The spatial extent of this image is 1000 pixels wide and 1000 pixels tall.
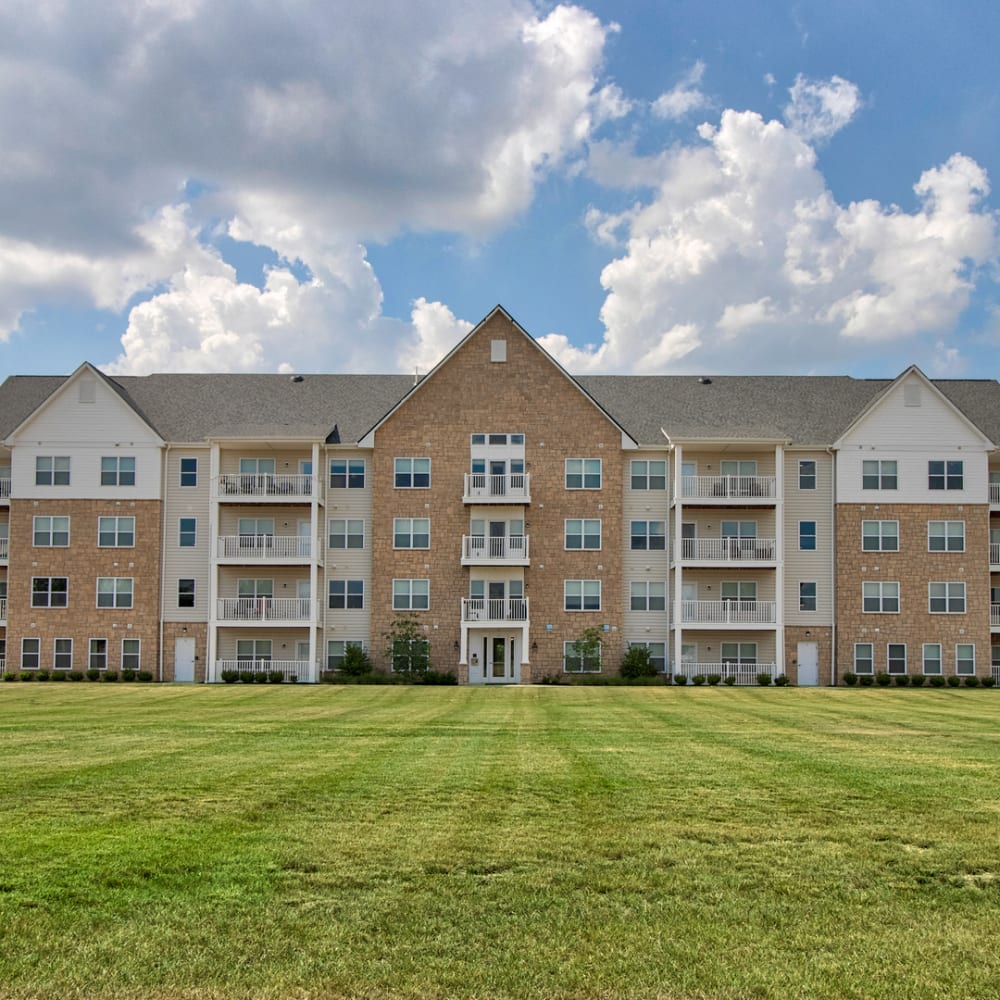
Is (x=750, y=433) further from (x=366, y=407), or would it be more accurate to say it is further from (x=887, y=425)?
(x=366, y=407)

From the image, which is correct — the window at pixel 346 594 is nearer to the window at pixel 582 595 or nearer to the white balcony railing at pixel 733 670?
the window at pixel 582 595

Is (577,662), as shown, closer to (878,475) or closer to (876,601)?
(876,601)

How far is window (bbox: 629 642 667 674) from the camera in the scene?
48.2 meters

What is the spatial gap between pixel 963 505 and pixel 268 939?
154 ft

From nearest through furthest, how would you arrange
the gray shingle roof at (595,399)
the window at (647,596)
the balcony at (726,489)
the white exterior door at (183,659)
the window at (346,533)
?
1. the balcony at (726,489)
2. the white exterior door at (183,659)
3. the window at (647,596)
4. the window at (346,533)
5. the gray shingle roof at (595,399)

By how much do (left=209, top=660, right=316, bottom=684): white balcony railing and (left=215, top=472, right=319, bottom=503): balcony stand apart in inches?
281

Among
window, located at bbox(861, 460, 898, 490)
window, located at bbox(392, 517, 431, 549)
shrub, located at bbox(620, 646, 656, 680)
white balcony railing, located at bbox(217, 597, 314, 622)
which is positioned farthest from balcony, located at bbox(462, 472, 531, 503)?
window, located at bbox(861, 460, 898, 490)

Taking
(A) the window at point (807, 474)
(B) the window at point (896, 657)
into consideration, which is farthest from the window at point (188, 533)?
(B) the window at point (896, 657)

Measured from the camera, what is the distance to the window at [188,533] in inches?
1928

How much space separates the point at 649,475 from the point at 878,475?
32.6 ft

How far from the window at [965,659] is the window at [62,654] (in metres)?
38.3

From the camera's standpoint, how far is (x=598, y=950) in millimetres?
6730

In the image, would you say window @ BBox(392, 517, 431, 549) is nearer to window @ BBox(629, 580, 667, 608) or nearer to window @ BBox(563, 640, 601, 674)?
window @ BBox(563, 640, 601, 674)

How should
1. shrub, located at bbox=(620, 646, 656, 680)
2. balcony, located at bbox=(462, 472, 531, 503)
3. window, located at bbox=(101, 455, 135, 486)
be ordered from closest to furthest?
1. shrub, located at bbox=(620, 646, 656, 680)
2. balcony, located at bbox=(462, 472, 531, 503)
3. window, located at bbox=(101, 455, 135, 486)
